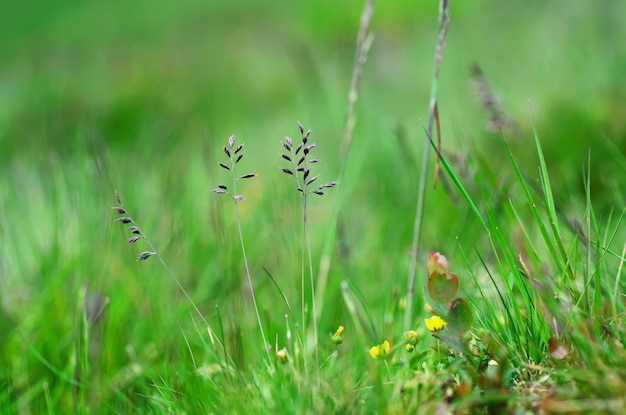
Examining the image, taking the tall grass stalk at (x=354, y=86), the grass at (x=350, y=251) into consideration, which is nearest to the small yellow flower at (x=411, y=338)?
the grass at (x=350, y=251)

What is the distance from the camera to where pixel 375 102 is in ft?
16.9

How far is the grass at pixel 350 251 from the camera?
3.58ft

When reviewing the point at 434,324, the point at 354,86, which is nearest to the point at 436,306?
the point at 434,324

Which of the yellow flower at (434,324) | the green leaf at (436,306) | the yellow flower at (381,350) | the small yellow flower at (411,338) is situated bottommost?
the yellow flower at (381,350)

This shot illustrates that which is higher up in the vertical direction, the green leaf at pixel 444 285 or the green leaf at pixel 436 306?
the green leaf at pixel 444 285

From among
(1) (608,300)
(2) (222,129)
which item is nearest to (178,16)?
(2) (222,129)

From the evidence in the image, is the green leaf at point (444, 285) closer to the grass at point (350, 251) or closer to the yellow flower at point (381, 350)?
the grass at point (350, 251)

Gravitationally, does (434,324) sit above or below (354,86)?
below

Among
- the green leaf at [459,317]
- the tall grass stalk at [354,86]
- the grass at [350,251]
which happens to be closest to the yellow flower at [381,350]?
the grass at [350,251]

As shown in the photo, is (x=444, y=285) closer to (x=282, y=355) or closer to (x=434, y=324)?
(x=434, y=324)

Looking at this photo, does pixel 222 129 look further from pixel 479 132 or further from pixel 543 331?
pixel 543 331

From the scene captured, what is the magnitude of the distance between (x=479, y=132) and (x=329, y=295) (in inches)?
74.1

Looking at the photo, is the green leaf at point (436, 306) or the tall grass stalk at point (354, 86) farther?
the tall grass stalk at point (354, 86)

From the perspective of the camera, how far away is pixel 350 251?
2324mm
